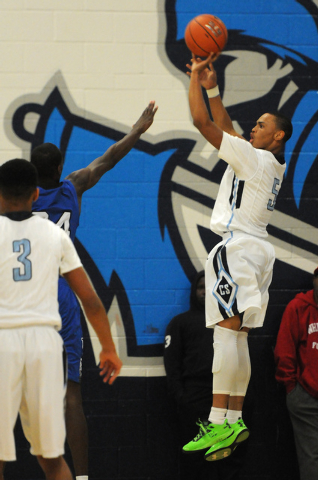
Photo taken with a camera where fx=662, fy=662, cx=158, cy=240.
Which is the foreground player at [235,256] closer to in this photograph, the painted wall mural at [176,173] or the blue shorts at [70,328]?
the blue shorts at [70,328]

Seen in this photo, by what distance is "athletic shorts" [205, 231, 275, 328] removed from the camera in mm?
4461

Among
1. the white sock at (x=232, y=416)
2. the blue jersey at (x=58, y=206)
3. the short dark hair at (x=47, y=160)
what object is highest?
the short dark hair at (x=47, y=160)

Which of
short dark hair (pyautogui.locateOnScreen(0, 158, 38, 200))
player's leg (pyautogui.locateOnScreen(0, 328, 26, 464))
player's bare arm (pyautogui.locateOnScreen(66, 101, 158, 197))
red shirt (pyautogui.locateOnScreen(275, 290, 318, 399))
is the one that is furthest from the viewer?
red shirt (pyautogui.locateOnScreen(275, 290, 318, 399))

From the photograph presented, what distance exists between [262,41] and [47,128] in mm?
2145

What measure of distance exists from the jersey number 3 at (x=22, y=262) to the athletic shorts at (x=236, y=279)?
159 cm

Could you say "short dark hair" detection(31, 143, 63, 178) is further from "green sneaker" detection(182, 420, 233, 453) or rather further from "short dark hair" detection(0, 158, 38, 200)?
"green sneaker" detection(182, 420, 233, 453)

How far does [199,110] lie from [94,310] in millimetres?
1589

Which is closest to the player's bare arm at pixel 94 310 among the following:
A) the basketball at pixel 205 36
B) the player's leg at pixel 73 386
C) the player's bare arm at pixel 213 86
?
the player's leg at pixel 73 386

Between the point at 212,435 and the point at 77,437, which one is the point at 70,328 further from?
the point at 212,435

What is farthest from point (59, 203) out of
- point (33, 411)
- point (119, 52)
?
point (119, 52)

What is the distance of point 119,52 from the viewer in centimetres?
605

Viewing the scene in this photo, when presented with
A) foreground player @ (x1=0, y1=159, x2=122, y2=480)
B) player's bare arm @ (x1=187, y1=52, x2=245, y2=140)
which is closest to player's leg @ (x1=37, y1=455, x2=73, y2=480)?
foreground player @ (x1=0, y1=159, x2=122, y2=480)

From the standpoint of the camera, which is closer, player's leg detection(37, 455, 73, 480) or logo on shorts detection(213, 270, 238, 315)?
player's leg detection(37, 455, 73, 480)

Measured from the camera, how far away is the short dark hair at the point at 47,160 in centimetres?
458
